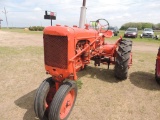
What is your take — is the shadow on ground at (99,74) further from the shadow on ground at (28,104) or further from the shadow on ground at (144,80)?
the shadow on ground at (28,104)

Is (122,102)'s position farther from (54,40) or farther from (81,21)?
(81,21)

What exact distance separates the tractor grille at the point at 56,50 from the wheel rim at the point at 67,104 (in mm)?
583

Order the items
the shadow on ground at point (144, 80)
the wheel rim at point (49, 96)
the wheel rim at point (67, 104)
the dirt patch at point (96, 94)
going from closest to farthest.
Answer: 1. the wheel rim at point (67, 104)
2. the wheel rim at point (49, 96)
3. the dirt patch at point (96, 94)
4. the shadow on ground at point (144, 80)

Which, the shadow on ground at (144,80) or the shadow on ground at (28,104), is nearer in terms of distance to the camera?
the shadow on ground at (28,104)

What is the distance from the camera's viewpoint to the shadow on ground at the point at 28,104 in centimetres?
370

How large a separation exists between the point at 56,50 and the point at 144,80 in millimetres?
3437

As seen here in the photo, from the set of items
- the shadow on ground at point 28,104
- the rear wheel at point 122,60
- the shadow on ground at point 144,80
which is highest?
the rear wheel at point 122,60

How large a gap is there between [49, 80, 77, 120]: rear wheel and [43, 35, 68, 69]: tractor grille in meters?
0.39

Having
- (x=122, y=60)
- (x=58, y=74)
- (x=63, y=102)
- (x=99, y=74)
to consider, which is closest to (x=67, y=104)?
(x=63, y=102)

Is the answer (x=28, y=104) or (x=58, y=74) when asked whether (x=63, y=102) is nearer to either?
(x=58, y=74)

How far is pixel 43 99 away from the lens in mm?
3400

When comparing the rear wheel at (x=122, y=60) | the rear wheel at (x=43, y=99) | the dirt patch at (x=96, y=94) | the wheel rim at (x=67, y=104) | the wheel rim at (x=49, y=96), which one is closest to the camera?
the rear wheel at (x=43, y=99)

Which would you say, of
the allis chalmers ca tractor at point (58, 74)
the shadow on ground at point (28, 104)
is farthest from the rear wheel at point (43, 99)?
the shadow on ground at point (28, 104)

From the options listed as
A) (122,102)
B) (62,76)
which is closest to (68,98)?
(62,76)
